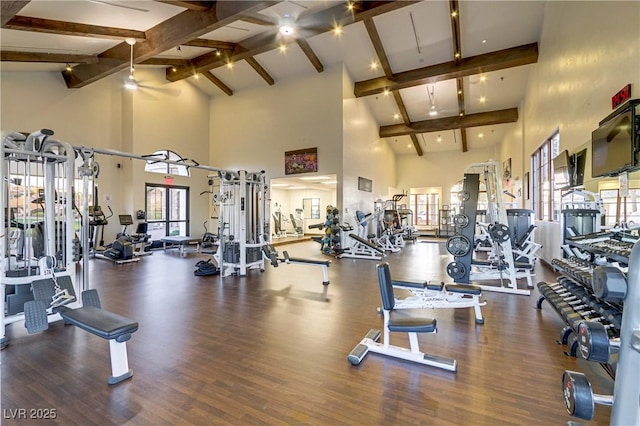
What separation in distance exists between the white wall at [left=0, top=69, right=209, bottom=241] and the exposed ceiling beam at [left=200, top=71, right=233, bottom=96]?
0.95 metres

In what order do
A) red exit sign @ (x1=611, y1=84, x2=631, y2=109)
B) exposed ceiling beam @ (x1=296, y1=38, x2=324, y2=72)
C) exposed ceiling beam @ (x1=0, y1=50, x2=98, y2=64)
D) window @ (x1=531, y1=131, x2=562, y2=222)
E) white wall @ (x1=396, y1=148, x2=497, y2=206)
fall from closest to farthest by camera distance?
1. red exit sign @ (x1=611, y1=84, x2=631, y2=109)
2. exposed ceiling beam @ (x1=0, y1=50, x2=98, y2=64)
3. window @ (x1=531, y1=131, x2=562, y2=222)
4. exposed ceiling beam @ (x1=296, y1=38, x2=324, y2=72)
5. white wall @ (x1=396, y1=148, x2=497, y2=206)

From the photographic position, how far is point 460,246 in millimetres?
4270

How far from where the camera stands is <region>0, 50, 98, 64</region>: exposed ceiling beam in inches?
241

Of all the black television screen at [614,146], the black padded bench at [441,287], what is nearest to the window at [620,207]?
the black television screen at [614,146]

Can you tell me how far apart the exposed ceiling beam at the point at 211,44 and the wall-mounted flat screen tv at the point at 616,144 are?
26.2ft

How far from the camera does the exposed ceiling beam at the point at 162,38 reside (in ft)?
18.3

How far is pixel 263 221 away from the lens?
19.9ft

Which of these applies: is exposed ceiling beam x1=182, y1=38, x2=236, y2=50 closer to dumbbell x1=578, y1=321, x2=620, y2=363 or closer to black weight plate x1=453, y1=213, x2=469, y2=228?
black weight plate x1=453, y1=213, x2=469, y2=228

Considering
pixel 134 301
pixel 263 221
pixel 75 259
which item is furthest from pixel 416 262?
pixel 75 259

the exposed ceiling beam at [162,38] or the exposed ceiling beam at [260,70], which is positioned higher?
the exposed ceiling beam at [260,70]

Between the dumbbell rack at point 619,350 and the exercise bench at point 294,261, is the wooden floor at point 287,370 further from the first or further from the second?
the exercise bench at point 294,261

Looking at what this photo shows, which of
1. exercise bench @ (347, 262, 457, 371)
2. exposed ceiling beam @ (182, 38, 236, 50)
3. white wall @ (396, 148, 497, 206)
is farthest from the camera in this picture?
white wall @ (396, 148, 497, 206)

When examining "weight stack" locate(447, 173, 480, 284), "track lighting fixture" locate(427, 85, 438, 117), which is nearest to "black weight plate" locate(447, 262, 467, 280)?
"weight stack" locate(447, 173, 480, 284)

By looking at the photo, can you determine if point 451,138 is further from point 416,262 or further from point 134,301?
point 134,301
